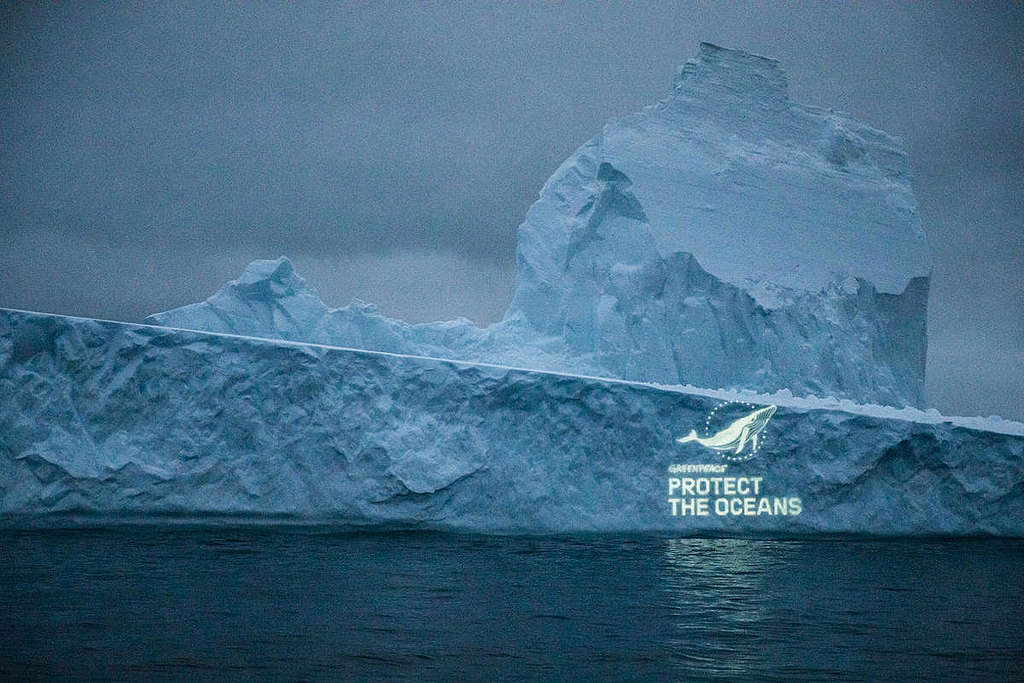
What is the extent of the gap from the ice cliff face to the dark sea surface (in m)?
5.67

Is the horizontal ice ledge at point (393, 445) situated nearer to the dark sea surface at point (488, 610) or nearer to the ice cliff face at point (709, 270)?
the dark sea surface at point (488, 610)

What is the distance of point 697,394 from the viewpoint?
13391 mm

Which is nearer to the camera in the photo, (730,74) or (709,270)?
(709,270)

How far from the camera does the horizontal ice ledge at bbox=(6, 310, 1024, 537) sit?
12.2 m

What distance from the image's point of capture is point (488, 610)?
23.6 feet

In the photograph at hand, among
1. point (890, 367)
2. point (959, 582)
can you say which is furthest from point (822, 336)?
point (959, 582)

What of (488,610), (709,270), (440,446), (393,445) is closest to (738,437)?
(440,446)

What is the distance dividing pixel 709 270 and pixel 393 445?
6872mm

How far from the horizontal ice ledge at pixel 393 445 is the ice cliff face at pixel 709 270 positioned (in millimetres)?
3105

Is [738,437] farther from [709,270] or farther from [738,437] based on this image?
[709,270]

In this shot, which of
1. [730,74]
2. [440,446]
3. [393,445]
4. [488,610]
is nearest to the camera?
[488,610]

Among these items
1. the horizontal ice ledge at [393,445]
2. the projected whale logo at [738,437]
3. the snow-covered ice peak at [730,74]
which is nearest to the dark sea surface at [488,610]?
the horizontal ice ledge at [393,445]

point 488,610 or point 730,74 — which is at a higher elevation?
point 730,74

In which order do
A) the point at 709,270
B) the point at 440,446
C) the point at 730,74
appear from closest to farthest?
the point at 440,446
the point at 709,270
the point at 730,74
